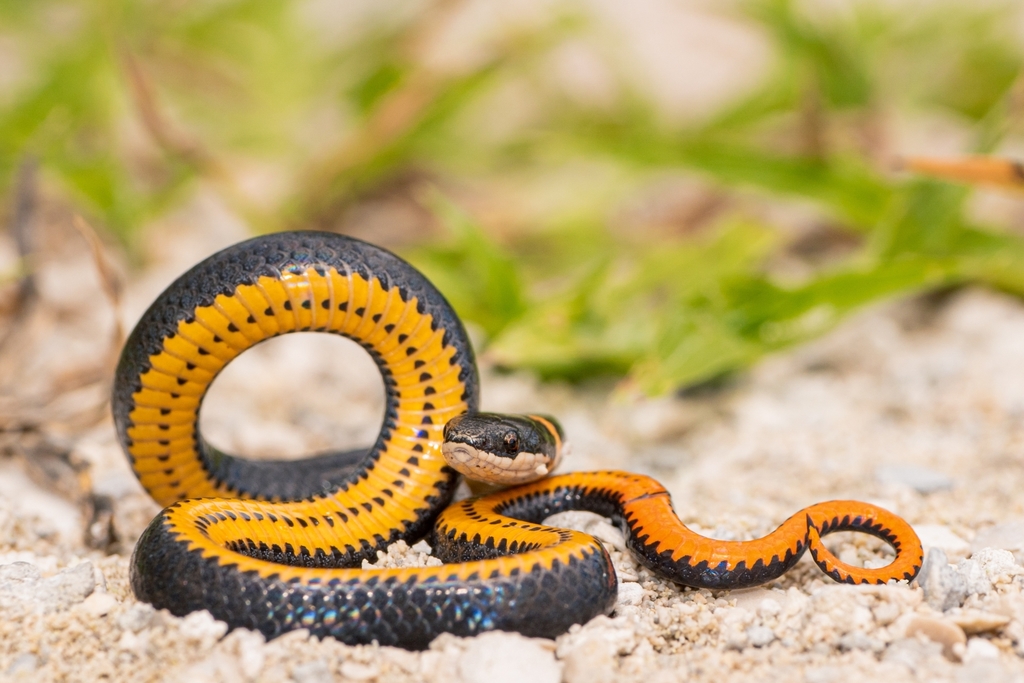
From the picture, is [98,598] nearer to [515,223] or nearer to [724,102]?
[515,223]

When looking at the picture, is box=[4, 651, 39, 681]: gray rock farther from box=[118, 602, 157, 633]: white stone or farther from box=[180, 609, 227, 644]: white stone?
box=[180, 609, 227, 644]: white stone

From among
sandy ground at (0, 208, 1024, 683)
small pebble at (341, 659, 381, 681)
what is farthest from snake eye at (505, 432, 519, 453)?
small pebble at (341, 659, 381, 681)

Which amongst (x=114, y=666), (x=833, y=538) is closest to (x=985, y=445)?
(x=833, y=538)

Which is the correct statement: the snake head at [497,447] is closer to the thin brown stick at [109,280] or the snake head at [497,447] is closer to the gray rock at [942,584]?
the gray rock at [942,584]

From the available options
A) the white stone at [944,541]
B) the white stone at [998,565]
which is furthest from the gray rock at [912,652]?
the white stone at [944,541]

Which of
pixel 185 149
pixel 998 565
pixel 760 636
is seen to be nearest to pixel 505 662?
pixel 760 636

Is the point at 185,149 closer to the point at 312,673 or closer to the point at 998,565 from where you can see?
the point at 312,673
